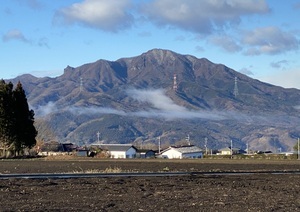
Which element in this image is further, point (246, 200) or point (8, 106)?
point (8, 106)

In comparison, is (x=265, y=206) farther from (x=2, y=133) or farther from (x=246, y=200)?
(x=2, y=133)

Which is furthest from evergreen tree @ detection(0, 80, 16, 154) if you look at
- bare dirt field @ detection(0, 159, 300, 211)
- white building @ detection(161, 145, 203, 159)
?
white building @ detection(161, 145, 203, 159)

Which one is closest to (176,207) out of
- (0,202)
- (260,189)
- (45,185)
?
(0,202)

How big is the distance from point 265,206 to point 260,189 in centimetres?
786

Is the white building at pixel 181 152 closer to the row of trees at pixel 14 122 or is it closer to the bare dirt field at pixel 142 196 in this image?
the row of trees at pixel 14 122

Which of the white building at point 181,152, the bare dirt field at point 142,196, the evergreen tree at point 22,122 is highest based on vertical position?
the evergreen tree at point 22,122

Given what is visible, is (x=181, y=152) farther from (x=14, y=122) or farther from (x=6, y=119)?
(x=6, y=119)

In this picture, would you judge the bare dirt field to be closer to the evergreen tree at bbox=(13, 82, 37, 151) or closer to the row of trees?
the row of trees

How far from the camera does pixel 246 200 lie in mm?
23125

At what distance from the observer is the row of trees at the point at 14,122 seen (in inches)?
3597

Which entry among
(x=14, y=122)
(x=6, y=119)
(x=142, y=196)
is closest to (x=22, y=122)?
(x=14, y=122)

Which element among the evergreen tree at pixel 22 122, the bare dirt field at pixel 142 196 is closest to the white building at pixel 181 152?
the evergreen tree at pixel 22 122

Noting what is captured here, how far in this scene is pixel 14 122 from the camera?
92.1m

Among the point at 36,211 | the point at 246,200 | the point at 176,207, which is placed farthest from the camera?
the point at 246,200
